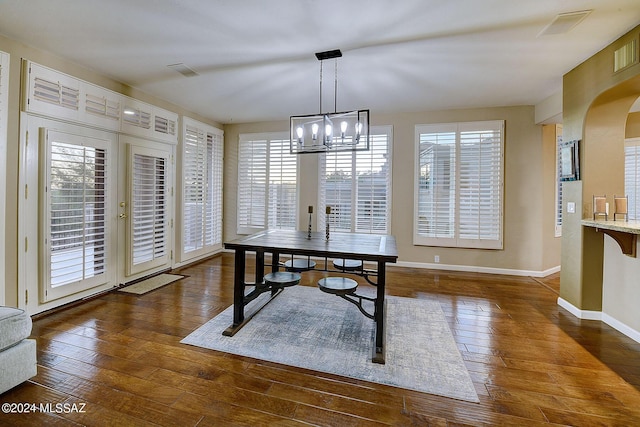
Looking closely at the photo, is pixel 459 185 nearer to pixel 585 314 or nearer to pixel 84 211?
pixel 585 314

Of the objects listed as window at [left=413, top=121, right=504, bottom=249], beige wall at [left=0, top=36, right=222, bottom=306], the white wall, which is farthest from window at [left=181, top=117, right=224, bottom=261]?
the white wall

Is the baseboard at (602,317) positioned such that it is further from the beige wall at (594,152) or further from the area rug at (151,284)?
the area rug at (151,284)

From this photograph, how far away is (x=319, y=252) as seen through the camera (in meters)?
2.51

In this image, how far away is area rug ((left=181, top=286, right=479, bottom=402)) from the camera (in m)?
2.09

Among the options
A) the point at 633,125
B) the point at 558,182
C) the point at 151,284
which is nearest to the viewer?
the point at 151,284

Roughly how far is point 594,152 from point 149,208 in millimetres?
5670

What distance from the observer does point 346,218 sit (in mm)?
5359

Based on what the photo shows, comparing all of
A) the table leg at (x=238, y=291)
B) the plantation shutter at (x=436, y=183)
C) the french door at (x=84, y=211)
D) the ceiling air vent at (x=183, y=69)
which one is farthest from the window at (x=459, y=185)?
the french door at (x=84, y=211)

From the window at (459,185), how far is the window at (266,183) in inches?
95.6

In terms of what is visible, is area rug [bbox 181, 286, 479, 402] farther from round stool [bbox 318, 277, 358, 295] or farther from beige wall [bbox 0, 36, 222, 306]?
beige wall [bbox 0, 36, 222, 306]

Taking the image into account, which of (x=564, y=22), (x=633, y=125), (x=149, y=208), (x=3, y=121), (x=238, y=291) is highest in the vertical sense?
(x=564, y=22)

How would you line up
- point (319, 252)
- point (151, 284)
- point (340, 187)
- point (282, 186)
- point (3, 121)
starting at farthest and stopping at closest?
1. point (282, 186)
2. point (340, 187)
3. point (151, 284)
4. point (3, 121)
5. point (319, 252)

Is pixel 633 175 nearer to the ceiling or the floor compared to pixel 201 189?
nearer to the ceiling

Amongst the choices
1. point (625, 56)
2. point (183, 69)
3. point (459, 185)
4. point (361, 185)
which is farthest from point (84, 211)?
point (625, 56)
